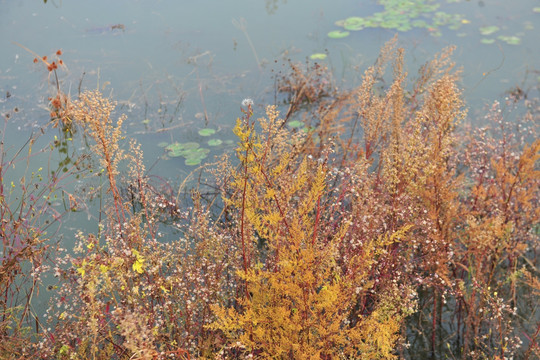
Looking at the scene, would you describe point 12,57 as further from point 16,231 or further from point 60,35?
point 16,231

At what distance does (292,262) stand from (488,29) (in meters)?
6.42

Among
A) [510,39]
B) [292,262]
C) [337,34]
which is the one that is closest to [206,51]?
[337,34]

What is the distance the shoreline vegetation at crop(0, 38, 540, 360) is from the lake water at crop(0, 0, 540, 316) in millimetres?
901

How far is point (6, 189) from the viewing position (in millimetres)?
4551

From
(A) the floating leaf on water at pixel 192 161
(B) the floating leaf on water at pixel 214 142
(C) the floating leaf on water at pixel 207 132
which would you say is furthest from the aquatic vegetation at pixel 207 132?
(A) the floating leaf on water at pixel 192 161

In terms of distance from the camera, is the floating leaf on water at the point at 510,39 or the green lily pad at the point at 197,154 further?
the floating leaf on water at the point at 510,39

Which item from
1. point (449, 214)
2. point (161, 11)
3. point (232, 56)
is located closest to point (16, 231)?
point (449, 214)

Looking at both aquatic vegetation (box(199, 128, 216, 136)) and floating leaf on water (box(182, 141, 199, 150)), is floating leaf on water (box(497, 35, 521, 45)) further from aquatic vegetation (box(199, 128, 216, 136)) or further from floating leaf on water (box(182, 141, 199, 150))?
floating leaf on water (box(182, 141, 199, 150))

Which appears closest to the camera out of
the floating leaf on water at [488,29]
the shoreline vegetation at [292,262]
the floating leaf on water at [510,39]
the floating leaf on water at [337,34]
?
the shoreline vegetation at [292,262]

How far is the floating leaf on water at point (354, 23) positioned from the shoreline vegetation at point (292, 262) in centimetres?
260

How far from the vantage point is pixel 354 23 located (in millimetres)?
7266

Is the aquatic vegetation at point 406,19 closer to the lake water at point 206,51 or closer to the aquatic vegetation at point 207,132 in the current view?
the lake water at point 206,51

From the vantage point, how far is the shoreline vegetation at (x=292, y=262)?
230cm

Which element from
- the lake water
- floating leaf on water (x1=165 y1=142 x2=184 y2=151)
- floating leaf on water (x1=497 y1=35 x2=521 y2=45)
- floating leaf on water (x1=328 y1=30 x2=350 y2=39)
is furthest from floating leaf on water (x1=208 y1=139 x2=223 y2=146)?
floating leaf on water (x1=497 y1=35 x2=521 y2=45)
